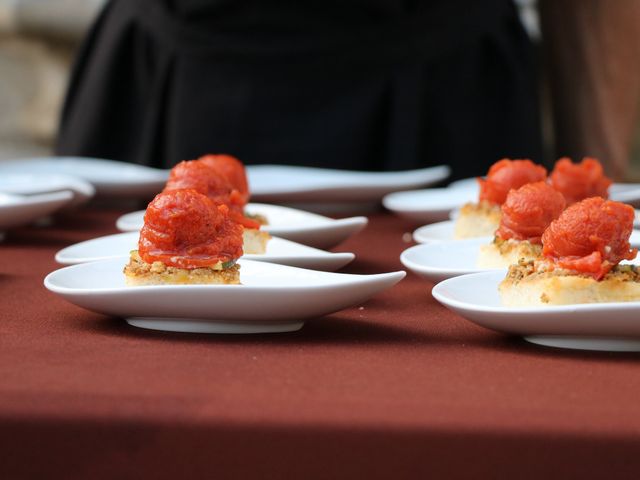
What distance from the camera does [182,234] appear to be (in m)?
1.18

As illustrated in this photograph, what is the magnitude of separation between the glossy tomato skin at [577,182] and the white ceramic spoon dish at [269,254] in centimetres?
48

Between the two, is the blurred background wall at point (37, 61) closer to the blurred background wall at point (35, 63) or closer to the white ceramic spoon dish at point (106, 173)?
the blurred background wall at point (35, 63)

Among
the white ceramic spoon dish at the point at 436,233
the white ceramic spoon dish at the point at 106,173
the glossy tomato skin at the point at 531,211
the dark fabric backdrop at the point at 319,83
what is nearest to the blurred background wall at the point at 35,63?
the dark fabric backdrop at the point at 319,83

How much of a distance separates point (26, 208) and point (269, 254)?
0.54 metres

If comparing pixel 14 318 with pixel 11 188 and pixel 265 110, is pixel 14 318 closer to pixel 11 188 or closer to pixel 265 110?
pixel 11 188

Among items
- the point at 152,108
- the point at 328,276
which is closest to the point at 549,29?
the point at 152,108

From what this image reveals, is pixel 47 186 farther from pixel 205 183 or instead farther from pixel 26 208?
pixel 205 183

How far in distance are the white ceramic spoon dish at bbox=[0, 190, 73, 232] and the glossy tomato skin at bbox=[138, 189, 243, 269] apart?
0.63 metres

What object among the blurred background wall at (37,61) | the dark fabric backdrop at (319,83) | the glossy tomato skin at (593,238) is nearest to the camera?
the glossy tomato skin at (593,238)

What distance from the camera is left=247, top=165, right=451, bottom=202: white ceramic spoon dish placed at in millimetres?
2293

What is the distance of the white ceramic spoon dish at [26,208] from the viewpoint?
1.75 meters

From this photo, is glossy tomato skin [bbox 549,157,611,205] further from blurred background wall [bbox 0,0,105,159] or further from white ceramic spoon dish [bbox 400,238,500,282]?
blurred background wall [bbox 0,0,105,159]

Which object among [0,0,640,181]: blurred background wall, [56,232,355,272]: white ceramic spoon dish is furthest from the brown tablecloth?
[0,0,640,181]: blurred background wall

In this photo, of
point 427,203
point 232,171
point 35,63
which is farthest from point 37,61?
point 232,171
